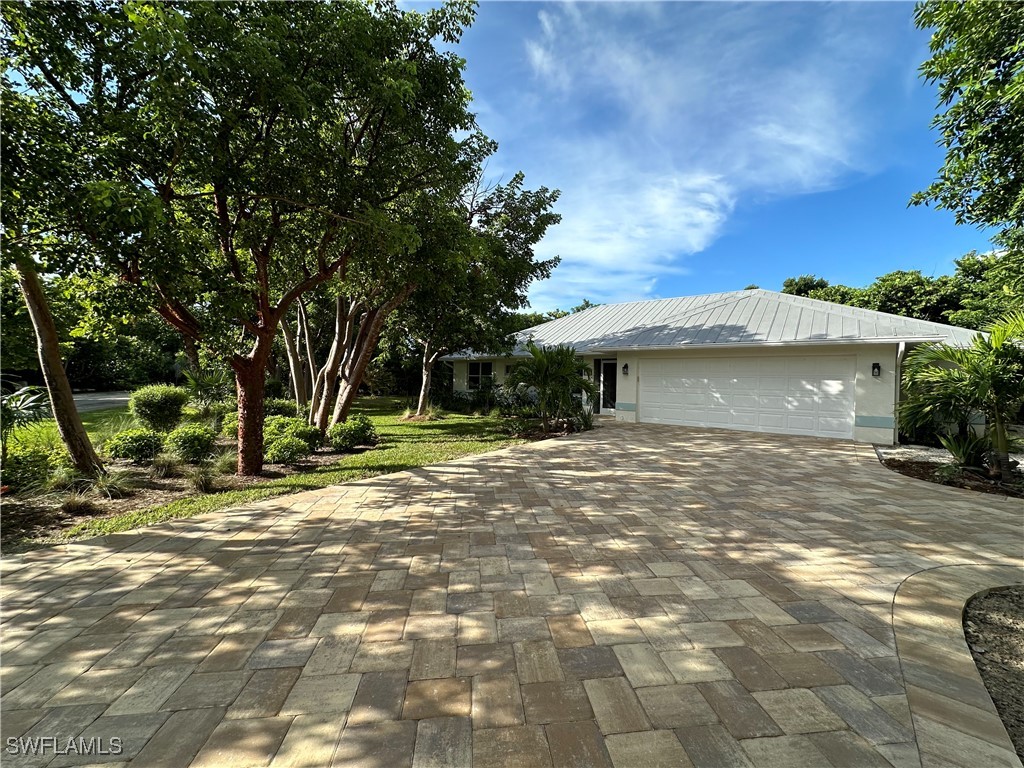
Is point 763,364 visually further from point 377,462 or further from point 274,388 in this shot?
point 274,388

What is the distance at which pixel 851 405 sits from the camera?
10.1 meters

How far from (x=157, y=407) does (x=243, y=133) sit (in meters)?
7.58

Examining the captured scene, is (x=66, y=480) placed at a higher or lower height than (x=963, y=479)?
higher

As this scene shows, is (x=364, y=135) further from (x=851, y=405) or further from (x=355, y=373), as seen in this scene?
(x=851, y=405)

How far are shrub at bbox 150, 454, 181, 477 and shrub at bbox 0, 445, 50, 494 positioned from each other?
1.17 meters

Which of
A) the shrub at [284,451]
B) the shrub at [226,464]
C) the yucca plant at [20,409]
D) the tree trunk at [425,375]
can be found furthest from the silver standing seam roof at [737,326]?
the yucca plant at [20,409]

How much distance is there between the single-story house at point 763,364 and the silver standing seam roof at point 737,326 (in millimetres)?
36

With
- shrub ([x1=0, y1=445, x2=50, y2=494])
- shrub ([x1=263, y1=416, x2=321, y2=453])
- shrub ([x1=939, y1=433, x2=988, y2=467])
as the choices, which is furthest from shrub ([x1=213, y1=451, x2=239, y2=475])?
shrub ([x1=939, y1=433, x2=988, y2=467])

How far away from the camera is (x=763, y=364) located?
36.8ft

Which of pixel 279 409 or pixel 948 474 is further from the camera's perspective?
pixel 279 409

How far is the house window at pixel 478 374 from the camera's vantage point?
19125 millimetres

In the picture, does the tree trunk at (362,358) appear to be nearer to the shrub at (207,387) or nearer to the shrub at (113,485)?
the shrub at (113,485)

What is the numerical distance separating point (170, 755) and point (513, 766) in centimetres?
141

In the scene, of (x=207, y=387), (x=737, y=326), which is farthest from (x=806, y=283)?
(x=207, y=387)
